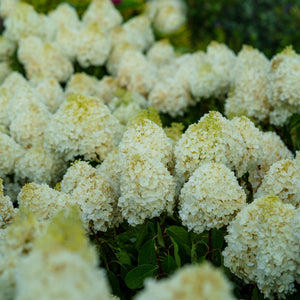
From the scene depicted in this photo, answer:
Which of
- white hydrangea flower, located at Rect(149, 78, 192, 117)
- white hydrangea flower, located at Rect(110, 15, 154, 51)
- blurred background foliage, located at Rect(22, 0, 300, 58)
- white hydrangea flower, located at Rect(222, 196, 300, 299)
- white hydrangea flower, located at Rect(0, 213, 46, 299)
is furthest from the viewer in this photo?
blurred background foliage, located at Rect(22, 0, 300, 58)

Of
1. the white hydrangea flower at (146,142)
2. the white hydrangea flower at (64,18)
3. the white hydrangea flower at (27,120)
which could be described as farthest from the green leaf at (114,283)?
the white hydrangea flower at (64,18)

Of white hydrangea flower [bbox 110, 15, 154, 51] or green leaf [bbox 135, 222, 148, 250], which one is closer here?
green leaf [bbox 135, 222, 148, 250]

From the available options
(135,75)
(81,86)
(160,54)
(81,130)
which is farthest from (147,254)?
(160,54)

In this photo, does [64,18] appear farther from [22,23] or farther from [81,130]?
[81,130]

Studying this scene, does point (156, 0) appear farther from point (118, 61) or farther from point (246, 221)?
point (246, 221)

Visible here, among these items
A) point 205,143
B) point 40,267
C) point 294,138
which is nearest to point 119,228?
point 205,143

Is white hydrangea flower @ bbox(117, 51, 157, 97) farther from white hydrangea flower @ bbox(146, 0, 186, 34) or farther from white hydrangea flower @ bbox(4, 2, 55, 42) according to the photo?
white hydrangea flower @ bbox(146, 0, 186, 34)

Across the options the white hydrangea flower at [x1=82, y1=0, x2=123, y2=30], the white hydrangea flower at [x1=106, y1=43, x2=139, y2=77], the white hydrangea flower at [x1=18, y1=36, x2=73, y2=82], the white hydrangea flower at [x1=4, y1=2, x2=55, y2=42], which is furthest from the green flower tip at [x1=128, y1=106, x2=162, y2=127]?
the white hydrangea flower at [x1=82, y1=0, x2=123, y2=30]

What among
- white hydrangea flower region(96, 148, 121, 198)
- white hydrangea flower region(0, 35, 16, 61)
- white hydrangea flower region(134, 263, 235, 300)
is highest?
white hydrangea flower region(0, 35, 16, 61)
